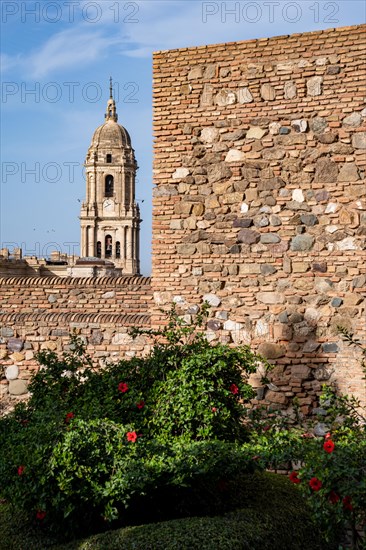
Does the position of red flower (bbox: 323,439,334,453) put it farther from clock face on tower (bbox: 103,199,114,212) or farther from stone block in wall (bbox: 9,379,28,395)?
clock face on tower (bbox: 103,199,114,212)

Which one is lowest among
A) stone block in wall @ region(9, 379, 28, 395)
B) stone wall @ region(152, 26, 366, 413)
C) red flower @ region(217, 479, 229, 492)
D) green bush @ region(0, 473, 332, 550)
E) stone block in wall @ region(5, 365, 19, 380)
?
green bush @ region(0, 473, 332, 550)

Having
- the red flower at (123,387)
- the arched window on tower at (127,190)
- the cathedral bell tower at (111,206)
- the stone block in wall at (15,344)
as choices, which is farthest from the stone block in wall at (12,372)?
the arched window on tower at (127,190)

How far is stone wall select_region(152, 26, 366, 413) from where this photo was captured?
748 cm

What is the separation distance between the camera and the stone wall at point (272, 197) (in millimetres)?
7477

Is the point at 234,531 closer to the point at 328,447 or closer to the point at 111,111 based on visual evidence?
the point at 328,447

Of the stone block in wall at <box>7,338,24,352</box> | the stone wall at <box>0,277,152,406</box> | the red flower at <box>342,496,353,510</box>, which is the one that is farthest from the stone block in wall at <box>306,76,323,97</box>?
the red flower at <box>342,496,353,510</box>

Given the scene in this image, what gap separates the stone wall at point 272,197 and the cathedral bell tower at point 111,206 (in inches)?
3011

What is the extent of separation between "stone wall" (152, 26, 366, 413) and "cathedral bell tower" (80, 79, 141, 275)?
76.5 m

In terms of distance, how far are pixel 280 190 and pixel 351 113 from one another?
3.38 feet

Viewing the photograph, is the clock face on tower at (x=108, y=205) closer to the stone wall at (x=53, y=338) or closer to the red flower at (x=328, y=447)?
the stone wall at (x=53, y=338)

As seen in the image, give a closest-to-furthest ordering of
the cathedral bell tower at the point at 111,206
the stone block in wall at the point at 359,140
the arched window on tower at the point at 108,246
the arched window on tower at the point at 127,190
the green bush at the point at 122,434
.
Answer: the green bush at the point at 122,434
the stone block in wall at the point at 359,140
the cathedral bell tower at the point at 111,206
the arched window on tower at the point at 108,246
the arched window on tower at the point at 127,190

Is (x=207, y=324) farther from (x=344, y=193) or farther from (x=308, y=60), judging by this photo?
A: (x=308, y=60)

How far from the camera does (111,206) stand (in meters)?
85.4

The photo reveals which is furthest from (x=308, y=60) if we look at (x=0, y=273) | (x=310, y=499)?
(x=0, y=273)
